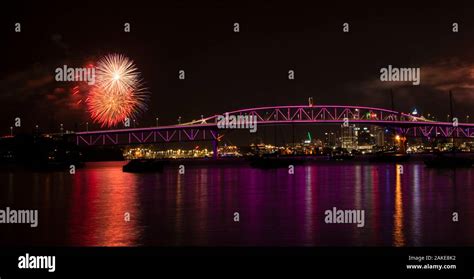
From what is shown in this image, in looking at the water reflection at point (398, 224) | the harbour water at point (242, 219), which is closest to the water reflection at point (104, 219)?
the harbour water at point (242, 219)

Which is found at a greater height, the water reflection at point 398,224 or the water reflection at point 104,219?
the water reflection at point 104,219

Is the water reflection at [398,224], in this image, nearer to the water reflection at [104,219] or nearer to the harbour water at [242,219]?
the harbour water at [242,219]

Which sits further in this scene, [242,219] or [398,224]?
[242,219]

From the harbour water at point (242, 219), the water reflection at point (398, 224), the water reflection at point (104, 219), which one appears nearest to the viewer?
the water reflection at point (398, 224)

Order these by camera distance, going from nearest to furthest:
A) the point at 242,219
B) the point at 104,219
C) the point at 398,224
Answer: the point at 398,224 → the point at 242,219 → the point at 104,219

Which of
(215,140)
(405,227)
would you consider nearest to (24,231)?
(405,227)

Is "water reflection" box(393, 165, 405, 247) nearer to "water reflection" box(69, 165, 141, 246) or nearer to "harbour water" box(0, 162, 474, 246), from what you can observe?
"harbour water" box(0, 162, 474, 246)

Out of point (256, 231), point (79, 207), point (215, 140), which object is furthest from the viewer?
Result: point (215, 140)

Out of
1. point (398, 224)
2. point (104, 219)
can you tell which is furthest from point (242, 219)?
point (398, 224)

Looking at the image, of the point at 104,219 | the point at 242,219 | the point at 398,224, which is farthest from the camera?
the point at 104,219

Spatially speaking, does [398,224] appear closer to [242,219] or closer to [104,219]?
[242,219]

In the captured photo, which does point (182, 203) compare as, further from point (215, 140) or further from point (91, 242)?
point (215, 140)
